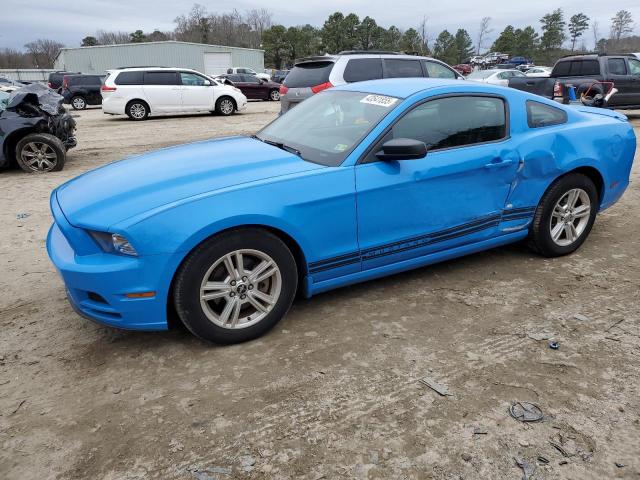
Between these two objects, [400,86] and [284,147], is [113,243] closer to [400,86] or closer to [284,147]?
[284,147]

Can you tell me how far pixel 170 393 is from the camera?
262 cm

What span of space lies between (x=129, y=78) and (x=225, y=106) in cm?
312

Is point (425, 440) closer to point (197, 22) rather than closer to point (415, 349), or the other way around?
point (415, 349)

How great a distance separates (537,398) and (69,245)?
108 inches

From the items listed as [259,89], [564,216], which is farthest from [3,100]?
[259,89]

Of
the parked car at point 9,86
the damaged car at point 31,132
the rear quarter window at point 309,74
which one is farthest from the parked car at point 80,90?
the rear quarter window at point 309,74

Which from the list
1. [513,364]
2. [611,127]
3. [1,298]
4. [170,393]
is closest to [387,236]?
[513,364]

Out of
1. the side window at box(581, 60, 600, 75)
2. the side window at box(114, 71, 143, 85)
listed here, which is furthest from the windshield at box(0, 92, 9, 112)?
the side window at box(581, 60, 600, 75)

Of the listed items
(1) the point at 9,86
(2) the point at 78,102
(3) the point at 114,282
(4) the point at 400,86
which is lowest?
(3) the point at 114,282

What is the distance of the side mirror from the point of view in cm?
312

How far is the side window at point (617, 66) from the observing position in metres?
12.8

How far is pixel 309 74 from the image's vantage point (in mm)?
9203

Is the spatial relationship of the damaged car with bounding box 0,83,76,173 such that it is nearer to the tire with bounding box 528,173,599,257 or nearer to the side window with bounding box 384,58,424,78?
the side window with bounding box 384,58,424,78

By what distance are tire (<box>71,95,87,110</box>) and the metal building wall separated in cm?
3038
